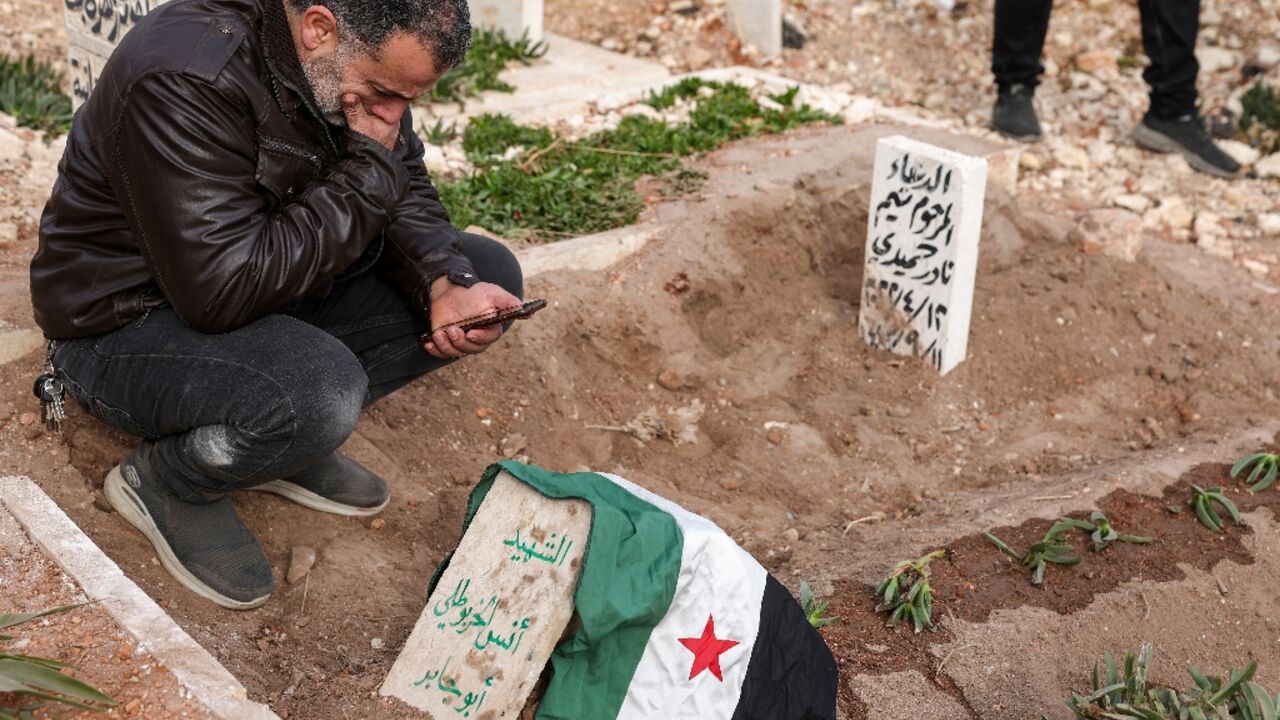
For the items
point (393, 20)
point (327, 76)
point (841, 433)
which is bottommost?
point (841, 433)

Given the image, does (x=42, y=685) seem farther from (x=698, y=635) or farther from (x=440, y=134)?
(x=440, y=134)

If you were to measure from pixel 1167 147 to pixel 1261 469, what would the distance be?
130 inches

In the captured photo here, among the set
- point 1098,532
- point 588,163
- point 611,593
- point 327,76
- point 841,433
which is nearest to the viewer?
point 611,593

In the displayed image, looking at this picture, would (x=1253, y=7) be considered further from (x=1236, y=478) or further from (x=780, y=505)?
(x=780, y=505)

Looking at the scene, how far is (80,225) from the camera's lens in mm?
2758

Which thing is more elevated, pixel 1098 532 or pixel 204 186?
pixel 204 186

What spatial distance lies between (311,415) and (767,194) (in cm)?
281

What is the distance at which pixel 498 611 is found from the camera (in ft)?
8.17

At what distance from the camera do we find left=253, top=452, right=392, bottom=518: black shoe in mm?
3281

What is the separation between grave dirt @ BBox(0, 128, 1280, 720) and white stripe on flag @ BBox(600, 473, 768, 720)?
50 centimetres

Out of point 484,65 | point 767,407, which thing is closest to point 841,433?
point 767,407

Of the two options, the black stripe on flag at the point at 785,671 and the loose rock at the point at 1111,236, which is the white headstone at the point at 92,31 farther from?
the loose rock at the point at 1111,236

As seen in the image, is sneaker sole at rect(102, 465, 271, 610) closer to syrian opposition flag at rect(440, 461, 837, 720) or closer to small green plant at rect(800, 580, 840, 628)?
syrian opposition flag at rect(440, 461, 837, 720)

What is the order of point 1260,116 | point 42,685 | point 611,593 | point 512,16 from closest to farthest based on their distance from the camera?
point 42,685 < point 611,593 < point 1260,116 < point 512,16
